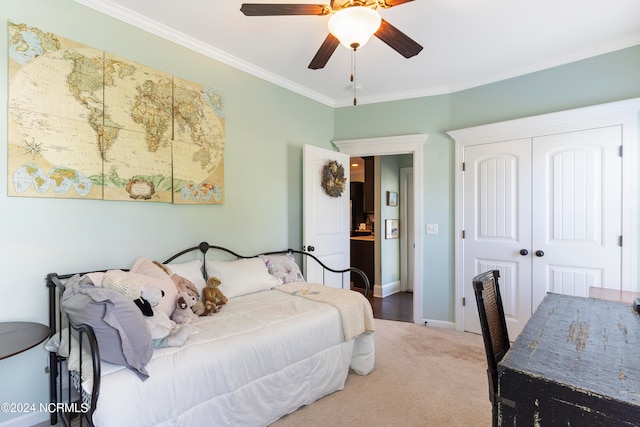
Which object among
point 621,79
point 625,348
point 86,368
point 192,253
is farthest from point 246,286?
point 621,79

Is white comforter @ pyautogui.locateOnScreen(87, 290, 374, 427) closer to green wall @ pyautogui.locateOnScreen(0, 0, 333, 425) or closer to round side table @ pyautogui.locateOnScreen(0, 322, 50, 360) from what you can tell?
round side table @ pyautogui.locateOnScreen(0, 322, 50, 360)

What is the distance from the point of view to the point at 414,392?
2.32 metres

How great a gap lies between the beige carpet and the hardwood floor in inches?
31.3

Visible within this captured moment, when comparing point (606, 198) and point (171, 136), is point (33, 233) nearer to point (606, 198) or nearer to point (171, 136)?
point (171, 136)

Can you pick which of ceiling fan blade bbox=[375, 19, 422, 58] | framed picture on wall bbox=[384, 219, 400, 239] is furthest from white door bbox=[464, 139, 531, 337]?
ceiling fan blade bbox=[375, 19, 422, 58]

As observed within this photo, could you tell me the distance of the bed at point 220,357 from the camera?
1430mm

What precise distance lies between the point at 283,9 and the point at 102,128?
56.2 inches

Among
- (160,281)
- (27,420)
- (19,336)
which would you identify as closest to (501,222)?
(160,281)

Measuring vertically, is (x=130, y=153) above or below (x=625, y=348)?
above

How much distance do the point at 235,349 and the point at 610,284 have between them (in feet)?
10.0

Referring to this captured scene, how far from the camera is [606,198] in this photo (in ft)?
9.27

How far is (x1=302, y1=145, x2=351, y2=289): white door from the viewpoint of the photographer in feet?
11.6

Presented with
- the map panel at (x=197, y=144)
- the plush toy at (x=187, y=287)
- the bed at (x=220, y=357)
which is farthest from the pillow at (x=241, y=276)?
the map panel at (x=197, y=144)

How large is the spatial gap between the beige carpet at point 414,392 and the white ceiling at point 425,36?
8.54ft
